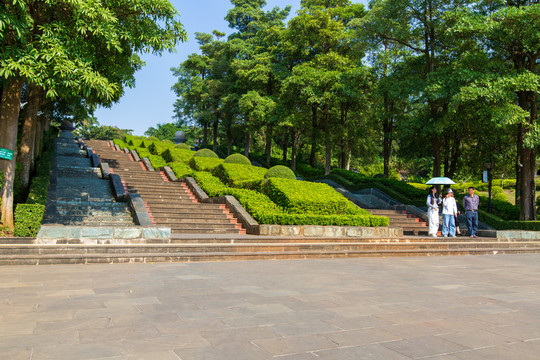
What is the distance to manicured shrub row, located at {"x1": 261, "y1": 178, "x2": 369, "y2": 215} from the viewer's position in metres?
14.9

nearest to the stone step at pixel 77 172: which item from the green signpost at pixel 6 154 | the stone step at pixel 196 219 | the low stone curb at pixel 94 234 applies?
the stone step at pixel 196 219

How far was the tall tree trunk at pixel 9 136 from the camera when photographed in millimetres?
9719

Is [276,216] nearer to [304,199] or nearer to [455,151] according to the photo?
[304,199]

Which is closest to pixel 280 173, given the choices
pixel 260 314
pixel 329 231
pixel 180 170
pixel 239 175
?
pixel 239 175

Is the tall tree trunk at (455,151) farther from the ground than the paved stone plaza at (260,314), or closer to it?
farther from the ground

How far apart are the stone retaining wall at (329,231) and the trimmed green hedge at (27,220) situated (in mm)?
6378

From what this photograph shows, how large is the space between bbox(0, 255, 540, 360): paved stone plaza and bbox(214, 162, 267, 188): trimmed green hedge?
33.8 feet

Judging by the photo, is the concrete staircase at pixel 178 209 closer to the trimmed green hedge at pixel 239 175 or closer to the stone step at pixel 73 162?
the trimmed green hedge at pixel 239 175

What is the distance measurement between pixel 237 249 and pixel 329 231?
4.74m

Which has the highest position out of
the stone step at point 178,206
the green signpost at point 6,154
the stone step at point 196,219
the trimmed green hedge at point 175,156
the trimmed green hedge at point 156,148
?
the trimmed green hedge at point 156,148

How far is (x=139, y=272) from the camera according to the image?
728 cm

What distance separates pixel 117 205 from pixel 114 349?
38.3 ft

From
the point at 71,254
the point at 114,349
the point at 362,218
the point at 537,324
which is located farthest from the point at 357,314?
the point at 362,218

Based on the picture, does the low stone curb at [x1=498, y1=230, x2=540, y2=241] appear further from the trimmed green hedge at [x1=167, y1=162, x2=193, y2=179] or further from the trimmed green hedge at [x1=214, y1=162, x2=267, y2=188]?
the trimmed green hedge at [x1=167, y1=162, x2=193, y2=179]
